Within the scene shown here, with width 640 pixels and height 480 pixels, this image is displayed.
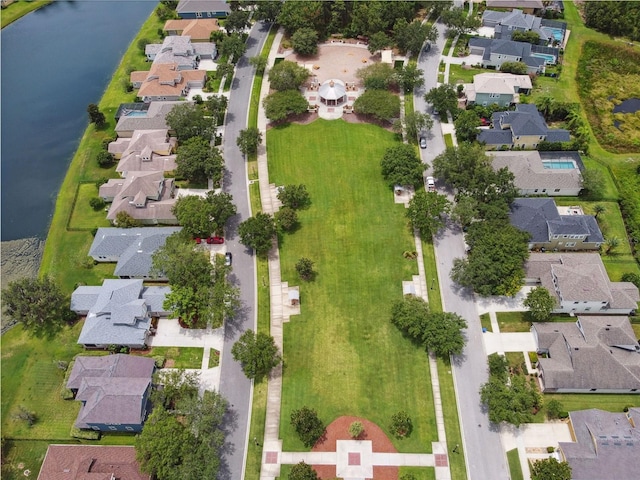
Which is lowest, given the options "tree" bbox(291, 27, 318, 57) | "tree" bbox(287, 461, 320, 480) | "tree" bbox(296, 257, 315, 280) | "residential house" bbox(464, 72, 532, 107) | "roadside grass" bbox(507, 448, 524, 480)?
"tree" bbox(287, 461, 320, 480)

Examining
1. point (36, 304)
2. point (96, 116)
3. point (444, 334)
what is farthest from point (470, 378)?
point (96, 116)

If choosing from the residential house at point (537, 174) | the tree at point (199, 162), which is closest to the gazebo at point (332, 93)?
the tree at point (199, 162)

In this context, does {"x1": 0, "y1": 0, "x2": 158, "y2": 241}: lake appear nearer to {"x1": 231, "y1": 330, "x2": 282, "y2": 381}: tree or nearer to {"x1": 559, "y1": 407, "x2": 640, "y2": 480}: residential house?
{"x1": 231, "y1": 330, "x2": 282, "y2": 381}: tree

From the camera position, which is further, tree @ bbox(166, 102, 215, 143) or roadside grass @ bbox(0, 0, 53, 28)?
roadside grass @ bbox(0, 0, 53, 28)

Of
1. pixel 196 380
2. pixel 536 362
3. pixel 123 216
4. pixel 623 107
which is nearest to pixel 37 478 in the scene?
pixel 196 380

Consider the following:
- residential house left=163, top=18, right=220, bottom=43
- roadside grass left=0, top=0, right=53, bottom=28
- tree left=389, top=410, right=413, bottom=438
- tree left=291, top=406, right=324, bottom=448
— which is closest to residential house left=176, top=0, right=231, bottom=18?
residential house left=163, top=18, right=220, bottom=43

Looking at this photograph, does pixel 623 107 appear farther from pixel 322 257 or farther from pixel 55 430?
pixel 55 430

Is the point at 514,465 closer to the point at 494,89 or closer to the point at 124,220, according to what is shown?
the point at 124,220
